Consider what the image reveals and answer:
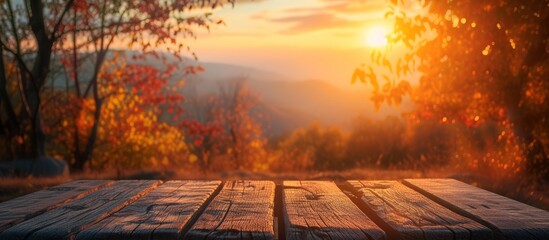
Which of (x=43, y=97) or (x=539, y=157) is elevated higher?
(x=43, y=97)

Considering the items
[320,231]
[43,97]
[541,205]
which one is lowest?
[541,205]

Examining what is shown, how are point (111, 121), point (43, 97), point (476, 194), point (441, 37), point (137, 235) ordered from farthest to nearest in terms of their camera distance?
point (111, 121), point (43, 97), point (441, 37), point (476, 194), point (137, 235)

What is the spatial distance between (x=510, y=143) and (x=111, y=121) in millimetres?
11980

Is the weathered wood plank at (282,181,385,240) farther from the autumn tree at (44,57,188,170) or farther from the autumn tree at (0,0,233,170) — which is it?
the autumn tree at (44,57,188,170)

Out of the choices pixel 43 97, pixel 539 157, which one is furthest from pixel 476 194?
pixel 43 97

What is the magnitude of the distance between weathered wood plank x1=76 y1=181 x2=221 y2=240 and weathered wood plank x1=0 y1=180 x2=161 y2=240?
1.9 inches

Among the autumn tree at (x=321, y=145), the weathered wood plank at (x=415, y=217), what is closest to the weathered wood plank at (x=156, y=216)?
the weathered wood plank at (x=415, y=217)

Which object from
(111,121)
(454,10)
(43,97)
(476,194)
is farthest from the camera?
(111,121)

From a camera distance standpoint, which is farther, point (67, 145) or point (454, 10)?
point (67, 145)

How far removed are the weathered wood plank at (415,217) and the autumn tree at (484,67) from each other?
12.6 ft

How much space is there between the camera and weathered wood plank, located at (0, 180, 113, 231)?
2.40 metres

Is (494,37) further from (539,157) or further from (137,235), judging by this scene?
(137,235)

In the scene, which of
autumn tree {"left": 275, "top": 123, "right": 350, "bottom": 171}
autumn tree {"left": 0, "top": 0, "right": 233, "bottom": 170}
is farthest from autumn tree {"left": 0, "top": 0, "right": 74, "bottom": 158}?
autumn tree {"left": 275, "top": 123, "right": 350, "bottom": 171}

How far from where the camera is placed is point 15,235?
210 cm
